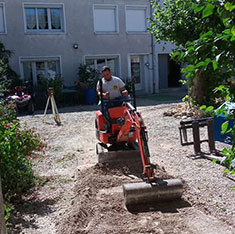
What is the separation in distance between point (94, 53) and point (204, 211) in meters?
14.8

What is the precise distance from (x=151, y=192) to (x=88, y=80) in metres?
13.0

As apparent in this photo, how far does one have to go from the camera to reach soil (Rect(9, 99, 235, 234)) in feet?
12.1

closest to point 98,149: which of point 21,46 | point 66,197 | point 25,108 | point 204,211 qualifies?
point 66,197

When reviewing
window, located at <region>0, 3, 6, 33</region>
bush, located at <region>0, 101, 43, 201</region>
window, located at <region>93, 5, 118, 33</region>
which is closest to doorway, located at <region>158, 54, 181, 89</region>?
window, located at <region>93, 5, 118, 33</region>

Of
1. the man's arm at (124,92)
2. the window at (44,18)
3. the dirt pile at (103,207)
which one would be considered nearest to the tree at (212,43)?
the dirt pile at (103,207)

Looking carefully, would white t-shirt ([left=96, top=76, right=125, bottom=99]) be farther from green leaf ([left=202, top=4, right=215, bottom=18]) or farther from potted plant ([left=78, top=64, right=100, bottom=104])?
potted plant ([left=78, top=64, right=100, bottom=104])

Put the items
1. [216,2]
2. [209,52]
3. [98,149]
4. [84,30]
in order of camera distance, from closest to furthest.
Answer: [216,2] → [209,52] → [98,149] → [84,30]

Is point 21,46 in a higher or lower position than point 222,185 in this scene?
higher

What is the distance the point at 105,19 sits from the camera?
59.7 feet

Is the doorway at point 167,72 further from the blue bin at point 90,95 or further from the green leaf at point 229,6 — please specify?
the green leaf at point 229,6

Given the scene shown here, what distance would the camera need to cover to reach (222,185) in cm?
481

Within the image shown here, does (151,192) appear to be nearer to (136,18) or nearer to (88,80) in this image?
(88,80)

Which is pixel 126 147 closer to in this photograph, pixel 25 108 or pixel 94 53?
pixel 25 108

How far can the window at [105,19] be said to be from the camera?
18.0 meters
